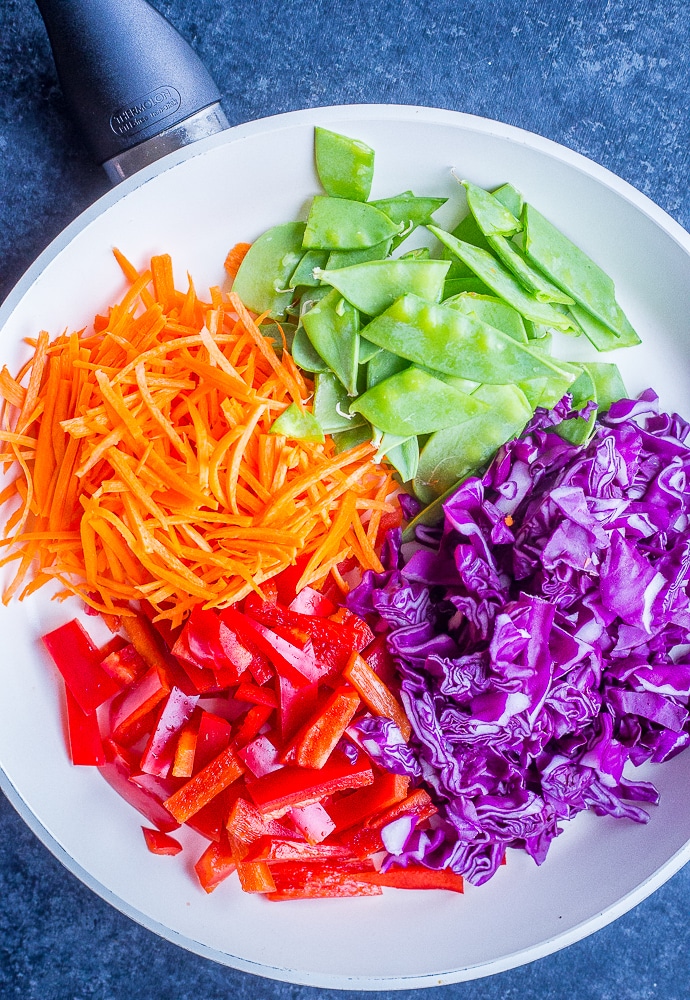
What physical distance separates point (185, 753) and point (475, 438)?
2.68 feet

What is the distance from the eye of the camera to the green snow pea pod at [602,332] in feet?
4.81

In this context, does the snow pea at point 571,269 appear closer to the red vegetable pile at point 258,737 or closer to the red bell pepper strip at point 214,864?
the red vegetable pile at point 258,737

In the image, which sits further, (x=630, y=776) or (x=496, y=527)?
(x=630, y=776)

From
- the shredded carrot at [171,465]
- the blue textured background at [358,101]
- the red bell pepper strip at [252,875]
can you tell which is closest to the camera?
the shredded carrot at [171,465]

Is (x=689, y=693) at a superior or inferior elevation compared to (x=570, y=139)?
inferior

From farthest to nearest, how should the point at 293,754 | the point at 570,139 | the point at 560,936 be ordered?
the point at 570,139
the point at 560,936
the point at 293,754

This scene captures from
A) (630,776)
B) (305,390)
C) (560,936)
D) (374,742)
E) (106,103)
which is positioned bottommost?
(560,936)

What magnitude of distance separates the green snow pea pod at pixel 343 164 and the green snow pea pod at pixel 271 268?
10 cm

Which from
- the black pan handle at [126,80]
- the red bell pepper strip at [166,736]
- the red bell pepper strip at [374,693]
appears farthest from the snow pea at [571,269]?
the red bell pepper strip at [166,736]

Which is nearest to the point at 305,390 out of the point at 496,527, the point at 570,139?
the point at 496,527

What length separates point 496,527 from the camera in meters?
1.39

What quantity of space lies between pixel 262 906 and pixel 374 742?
1.58ft

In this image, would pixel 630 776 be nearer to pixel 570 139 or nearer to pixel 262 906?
pixel 262 906

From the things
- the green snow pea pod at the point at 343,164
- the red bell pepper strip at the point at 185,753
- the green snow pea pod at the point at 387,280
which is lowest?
the red bell pepper strip at the point at 185,753
